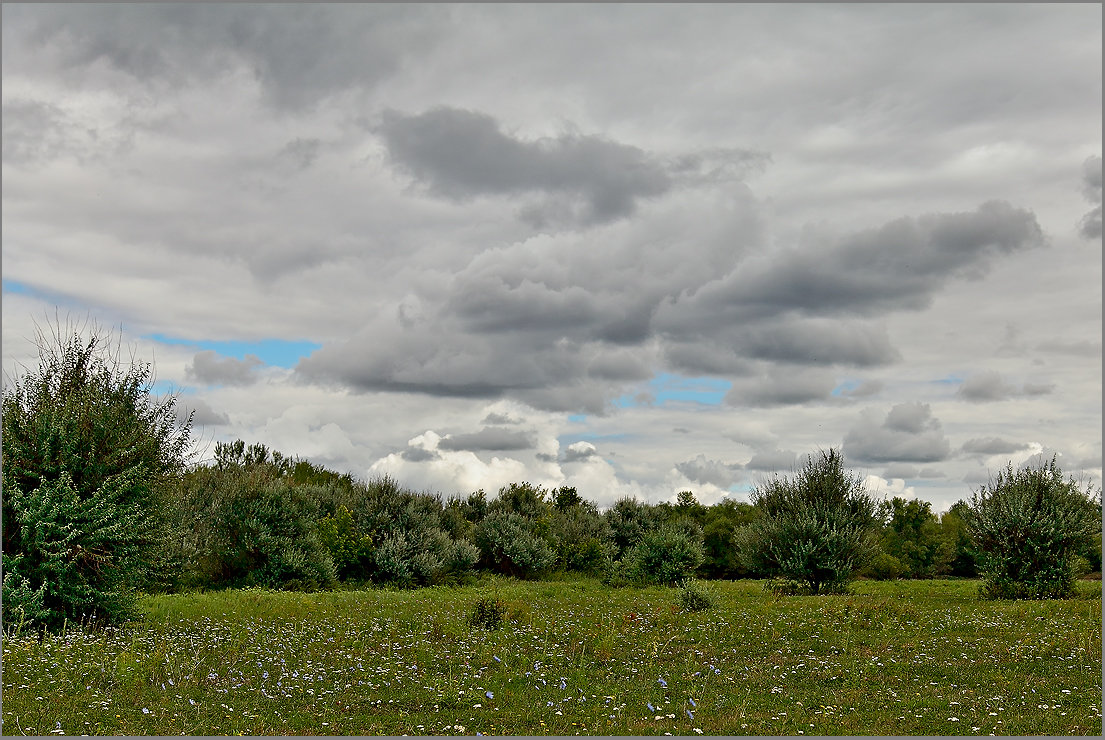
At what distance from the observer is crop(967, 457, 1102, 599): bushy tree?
2491cm

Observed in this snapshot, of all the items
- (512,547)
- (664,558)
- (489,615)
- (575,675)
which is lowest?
(512,547)

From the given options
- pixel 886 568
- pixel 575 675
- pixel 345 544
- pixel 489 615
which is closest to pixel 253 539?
pixel 345 544

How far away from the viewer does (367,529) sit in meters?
38.9

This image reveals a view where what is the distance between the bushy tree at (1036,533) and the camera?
981 inches

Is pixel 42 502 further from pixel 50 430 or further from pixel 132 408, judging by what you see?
pixel 132 408

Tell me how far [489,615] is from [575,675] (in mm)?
6391

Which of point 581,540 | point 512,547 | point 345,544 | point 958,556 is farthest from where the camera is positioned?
point 581,540

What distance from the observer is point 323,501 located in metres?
39.7

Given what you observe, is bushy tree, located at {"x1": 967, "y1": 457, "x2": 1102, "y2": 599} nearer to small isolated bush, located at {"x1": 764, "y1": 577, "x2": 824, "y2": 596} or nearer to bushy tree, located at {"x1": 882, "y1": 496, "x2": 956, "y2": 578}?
small isolated bush, located at {"x1": 764, "y1": 577, "x2": 824, "y2": 596}

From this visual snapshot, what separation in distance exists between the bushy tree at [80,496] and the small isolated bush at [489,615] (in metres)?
7.75

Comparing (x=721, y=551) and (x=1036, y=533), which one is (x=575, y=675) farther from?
(x=721, y=551)

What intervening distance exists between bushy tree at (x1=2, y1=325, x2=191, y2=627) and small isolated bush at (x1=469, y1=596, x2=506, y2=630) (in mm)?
7746

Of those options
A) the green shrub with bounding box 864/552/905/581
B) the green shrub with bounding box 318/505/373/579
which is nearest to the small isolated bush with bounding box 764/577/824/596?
the green shrub with bounding box 864/552/905/581

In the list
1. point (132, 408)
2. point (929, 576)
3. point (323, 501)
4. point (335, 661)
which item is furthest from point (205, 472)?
point (929, 576)
